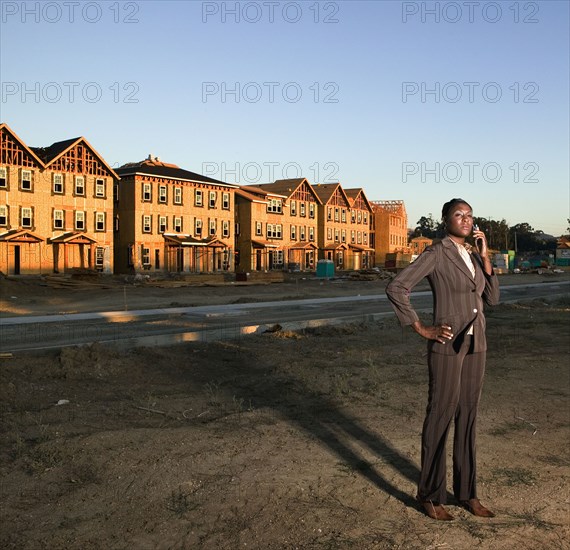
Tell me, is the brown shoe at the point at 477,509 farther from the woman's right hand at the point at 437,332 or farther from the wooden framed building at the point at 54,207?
the wooden framed building at the point at 54,207

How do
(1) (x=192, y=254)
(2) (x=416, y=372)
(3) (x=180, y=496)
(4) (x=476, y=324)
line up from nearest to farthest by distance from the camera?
(4) (x=476, y=324), (3) (x=180, y=496), (2) (x=416, y=372), (1) (x=192, y=254)

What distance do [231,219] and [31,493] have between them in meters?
58.0

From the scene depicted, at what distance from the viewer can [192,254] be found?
5834cm

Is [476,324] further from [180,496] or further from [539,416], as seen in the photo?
[539,416]

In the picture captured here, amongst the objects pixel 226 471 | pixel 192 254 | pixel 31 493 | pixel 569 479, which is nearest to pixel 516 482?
→ pixel 569 479

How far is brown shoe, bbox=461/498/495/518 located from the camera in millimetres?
4418

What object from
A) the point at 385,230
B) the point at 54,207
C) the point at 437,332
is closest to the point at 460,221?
the point at 437,332

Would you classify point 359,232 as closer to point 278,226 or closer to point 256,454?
point 278,226

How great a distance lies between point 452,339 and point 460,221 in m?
0.80

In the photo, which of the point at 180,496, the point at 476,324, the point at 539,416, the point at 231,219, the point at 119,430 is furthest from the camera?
the point at 231,219

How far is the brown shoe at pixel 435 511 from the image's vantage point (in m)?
4.34

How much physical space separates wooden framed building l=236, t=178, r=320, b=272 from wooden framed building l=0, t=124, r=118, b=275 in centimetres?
1606

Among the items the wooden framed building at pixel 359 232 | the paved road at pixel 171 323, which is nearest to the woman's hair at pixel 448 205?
the paved road at pixel 171 323

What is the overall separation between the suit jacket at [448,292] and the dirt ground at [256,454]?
124 cm
